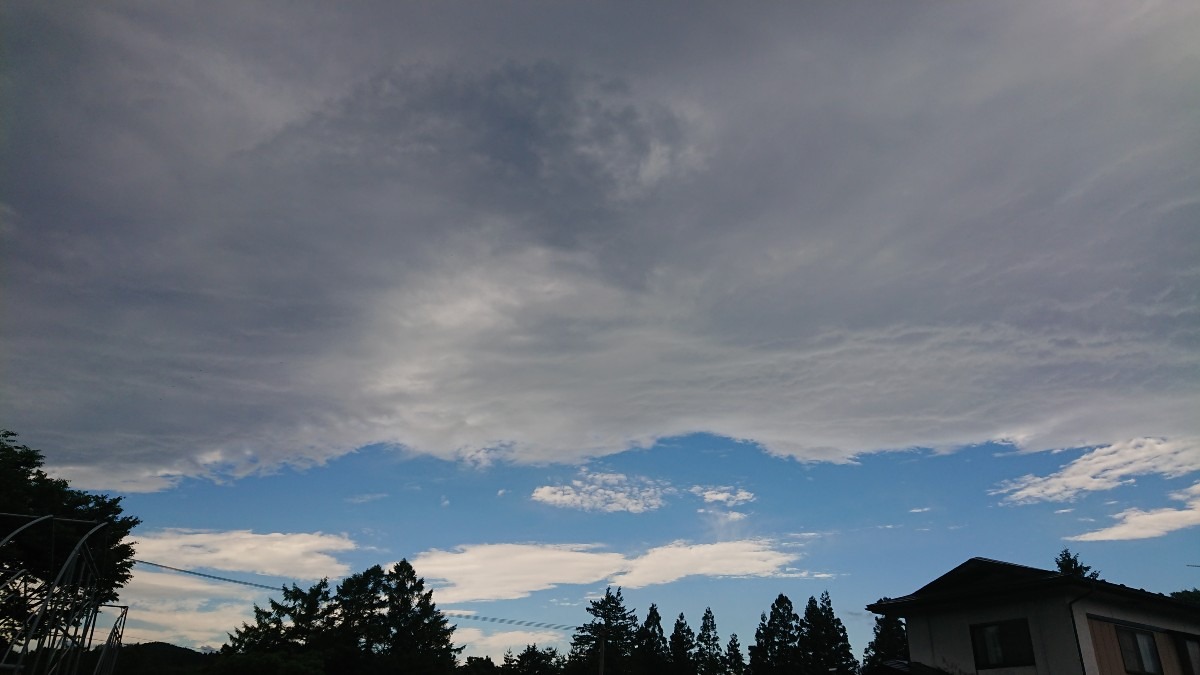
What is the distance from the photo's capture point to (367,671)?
51281 millimetres

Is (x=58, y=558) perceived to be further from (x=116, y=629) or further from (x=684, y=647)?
(x=684, y=647)

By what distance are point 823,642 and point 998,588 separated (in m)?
55.4

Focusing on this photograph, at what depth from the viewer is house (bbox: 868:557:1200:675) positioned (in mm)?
20812

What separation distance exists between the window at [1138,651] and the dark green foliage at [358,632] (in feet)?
135

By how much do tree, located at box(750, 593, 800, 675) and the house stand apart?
51402mm

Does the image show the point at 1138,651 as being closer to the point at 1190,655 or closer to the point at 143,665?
the point at 1190,655

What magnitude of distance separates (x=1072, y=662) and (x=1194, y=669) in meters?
→ 7.11

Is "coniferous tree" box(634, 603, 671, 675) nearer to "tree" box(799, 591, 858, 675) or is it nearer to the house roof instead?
"tree" box(799, 591, 858, 675)

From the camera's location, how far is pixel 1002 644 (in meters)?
22.3

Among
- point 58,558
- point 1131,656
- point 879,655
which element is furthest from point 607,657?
point 1131,656

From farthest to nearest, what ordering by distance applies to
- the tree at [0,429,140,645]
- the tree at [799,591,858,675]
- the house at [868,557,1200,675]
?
the tree at [799,591,858,675]
the tree at [0,429,140,645]
the house at [868,557,1200,675]

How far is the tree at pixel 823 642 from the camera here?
69812 mm

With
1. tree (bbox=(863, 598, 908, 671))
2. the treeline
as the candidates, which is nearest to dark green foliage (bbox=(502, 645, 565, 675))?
the treeline

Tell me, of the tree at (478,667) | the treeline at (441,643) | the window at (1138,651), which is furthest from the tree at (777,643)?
the window at (1138,651)
